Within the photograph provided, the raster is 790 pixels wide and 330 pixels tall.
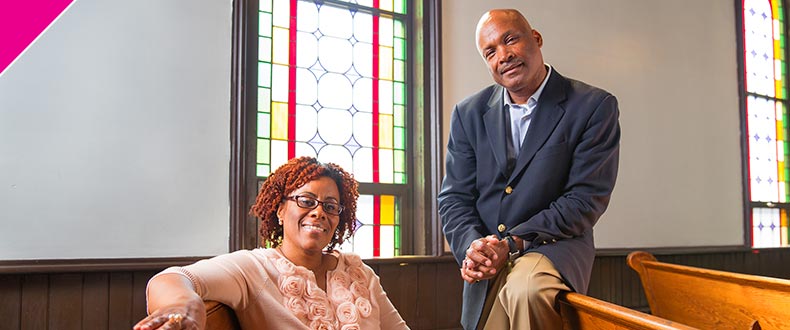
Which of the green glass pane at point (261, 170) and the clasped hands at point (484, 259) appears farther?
the green glass pane at point (261, 170)

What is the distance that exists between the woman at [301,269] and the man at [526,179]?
331mm

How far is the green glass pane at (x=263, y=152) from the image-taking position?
3643 millimetres

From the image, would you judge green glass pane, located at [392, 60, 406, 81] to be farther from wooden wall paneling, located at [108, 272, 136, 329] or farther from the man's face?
the man's face

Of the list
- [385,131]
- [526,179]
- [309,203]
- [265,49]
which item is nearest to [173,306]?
[309,203]

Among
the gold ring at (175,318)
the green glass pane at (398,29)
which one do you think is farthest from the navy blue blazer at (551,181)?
the green glass pane at (398,29)

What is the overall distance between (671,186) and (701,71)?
3.77 feet

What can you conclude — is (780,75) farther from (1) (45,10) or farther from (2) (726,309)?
(1) (45,10)

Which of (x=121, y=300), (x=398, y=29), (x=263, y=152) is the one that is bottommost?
(x=121, y=300)

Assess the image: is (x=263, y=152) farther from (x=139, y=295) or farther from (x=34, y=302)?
(x=34, y=302)

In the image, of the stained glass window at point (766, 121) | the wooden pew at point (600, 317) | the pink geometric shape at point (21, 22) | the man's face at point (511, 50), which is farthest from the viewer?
the stained glass window at point (766, 121)

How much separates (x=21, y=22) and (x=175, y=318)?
103 inches

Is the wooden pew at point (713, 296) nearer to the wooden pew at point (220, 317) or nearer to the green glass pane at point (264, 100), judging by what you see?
the wooden pew at point (220, 317)

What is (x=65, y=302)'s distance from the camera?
297 centimetres

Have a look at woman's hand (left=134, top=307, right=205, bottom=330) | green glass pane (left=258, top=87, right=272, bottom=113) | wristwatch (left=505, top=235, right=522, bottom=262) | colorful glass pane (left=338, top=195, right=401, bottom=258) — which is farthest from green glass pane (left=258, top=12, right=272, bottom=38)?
woman's hand (left=134, top=307, right=205, bottom=330)
